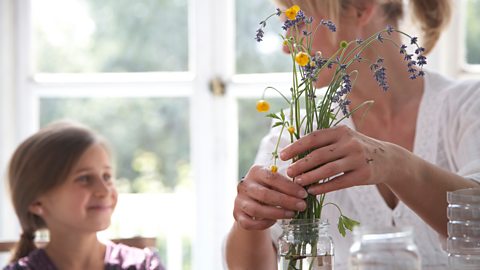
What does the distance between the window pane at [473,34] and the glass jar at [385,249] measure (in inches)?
80.3

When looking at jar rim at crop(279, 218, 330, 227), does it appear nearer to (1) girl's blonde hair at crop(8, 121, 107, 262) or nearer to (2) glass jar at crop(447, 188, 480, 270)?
(2) glass jar at crop(447, 188, 480, 270)

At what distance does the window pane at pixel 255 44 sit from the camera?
299cm

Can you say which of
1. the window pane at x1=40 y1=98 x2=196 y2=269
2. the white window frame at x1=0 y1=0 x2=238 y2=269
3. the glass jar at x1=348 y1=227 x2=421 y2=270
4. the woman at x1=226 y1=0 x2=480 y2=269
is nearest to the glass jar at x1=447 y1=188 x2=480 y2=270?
the woman at x1=226 y1=0 x2=480 y2=269

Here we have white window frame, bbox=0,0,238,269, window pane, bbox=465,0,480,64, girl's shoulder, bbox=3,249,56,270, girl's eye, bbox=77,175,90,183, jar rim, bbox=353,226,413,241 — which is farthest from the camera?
white window frame, bbox=0,0,238,269

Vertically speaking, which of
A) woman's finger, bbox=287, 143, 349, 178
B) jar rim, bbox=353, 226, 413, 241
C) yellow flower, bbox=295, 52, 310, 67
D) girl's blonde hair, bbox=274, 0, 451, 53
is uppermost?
girl's blonde hair, bbox=274, 0, 451, 53

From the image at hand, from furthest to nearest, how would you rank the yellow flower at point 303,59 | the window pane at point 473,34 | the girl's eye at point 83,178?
the window pane at point 473,34 < the girl's eye at point 83,178 < the yellow flower at point 303,59

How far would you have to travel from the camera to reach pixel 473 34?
9.09ft

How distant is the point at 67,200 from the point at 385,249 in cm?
162

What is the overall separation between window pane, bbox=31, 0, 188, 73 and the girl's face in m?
0.77

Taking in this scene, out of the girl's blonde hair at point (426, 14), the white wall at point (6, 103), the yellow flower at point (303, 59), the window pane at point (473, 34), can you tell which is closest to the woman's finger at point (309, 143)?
the yellow flower at point (303, 59)

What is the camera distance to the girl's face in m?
2.29

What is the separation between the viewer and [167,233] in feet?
10.2

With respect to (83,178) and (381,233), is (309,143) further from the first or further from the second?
(83,178)

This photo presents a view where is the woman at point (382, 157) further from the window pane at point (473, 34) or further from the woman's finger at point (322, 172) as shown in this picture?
the window pane at point (473, 34)
